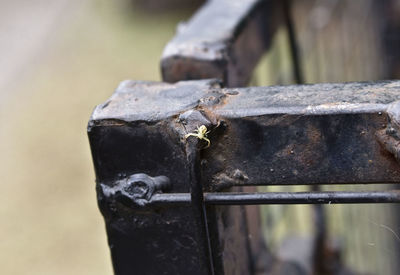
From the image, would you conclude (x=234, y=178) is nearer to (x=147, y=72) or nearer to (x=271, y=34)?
(x=271, y=34)

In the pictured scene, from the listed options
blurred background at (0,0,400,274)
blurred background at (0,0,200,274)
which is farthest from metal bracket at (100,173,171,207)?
blurred background at (0,0,200,274)

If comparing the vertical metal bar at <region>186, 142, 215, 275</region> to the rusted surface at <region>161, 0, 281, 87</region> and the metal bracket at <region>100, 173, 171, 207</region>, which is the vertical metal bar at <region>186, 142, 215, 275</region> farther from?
the rusted surface at <region>161, 0, 281, 87</region>

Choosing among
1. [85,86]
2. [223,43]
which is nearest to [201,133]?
[223,43]

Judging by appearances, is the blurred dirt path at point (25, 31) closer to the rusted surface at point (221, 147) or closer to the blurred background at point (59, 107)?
the blurred background at point (59, 107)

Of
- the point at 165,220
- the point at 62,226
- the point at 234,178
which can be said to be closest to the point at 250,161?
the point at 234,178

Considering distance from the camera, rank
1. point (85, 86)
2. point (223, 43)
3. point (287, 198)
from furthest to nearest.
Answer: point (85, 86), point (223, 43), point (287, 198)

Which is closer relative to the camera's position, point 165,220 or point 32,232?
point 165,220

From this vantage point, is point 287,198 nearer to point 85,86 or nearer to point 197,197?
point 197,197
